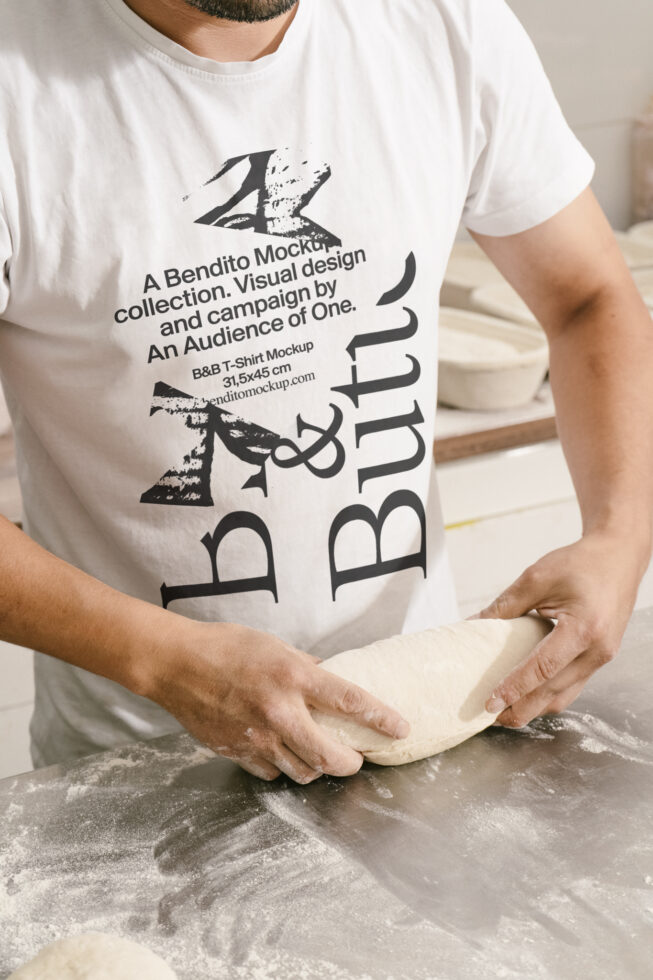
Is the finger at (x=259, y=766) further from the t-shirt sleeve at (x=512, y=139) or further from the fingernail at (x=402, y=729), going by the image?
the t-shirt sleeve at (x=512, y=139)

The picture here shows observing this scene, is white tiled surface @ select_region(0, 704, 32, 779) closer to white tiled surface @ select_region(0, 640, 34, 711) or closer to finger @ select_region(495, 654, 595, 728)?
white tiled surface @ select_region(0, 640, 34, 711)

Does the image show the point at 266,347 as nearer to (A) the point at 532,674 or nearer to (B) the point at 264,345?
(B) the point at 264,345

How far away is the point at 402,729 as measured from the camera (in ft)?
2.94

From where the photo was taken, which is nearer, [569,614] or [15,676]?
[569,614]

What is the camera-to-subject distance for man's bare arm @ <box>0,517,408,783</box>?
2.87 ft

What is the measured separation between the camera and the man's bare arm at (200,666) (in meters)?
0.88

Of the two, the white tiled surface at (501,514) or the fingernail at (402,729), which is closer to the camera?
the fingernail at (402,729)

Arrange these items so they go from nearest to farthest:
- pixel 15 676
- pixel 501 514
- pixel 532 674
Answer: pixel 532 674 < pixel 15 676 < pixel 501 514

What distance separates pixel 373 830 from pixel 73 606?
0.32m

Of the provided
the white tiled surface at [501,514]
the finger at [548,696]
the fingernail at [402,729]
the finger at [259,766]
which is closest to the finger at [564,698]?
the finger at [548,696]

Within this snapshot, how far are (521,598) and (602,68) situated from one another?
6.69 ft

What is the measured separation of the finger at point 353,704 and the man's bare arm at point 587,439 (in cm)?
11

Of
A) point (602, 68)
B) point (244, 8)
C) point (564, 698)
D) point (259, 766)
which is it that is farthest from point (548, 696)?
point (602, 68)

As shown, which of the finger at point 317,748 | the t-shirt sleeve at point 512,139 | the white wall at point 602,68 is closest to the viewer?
the finger at point 317,748
